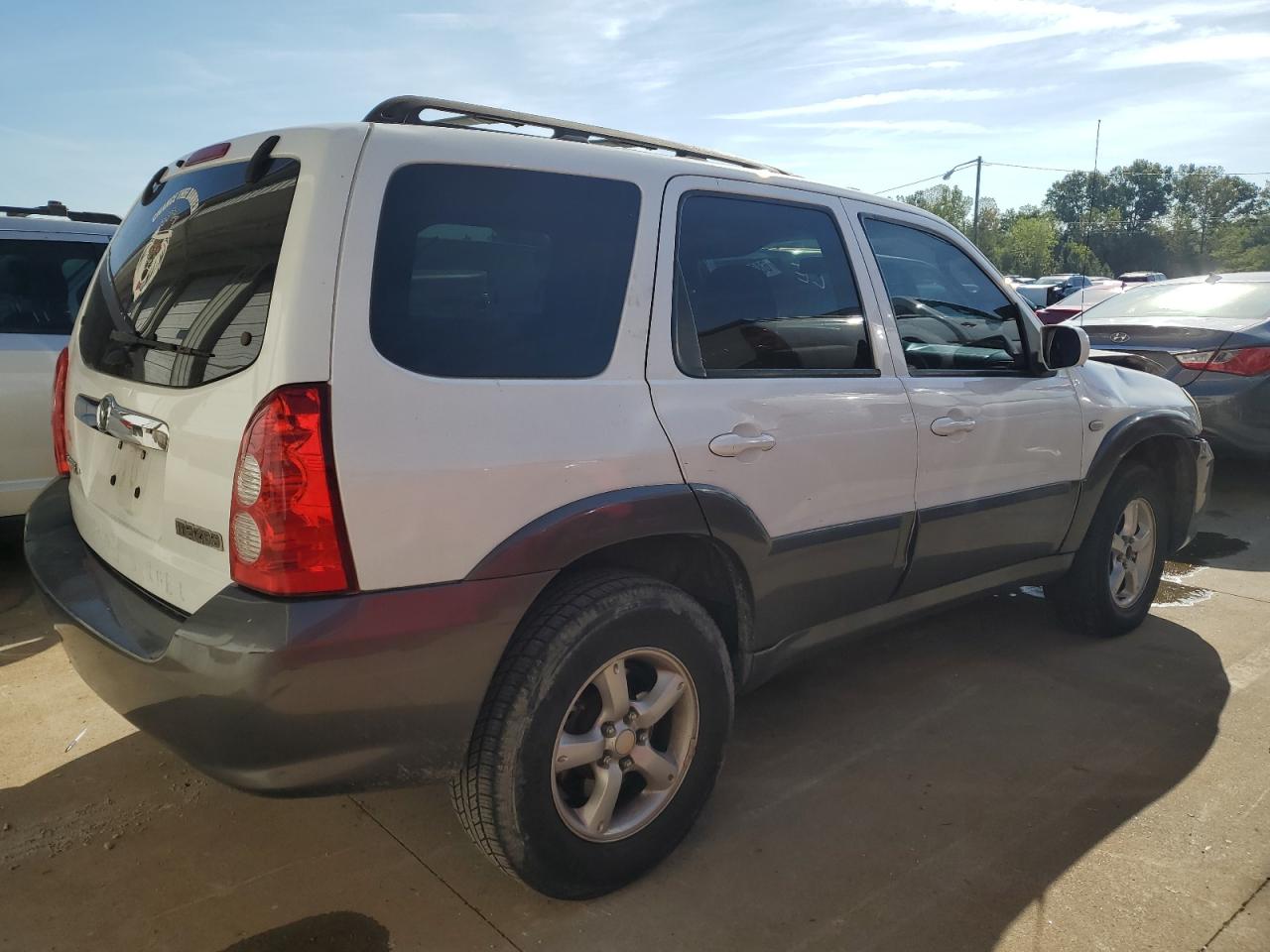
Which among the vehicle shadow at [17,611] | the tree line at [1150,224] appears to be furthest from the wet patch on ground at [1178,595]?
the tree line at [1150,224]

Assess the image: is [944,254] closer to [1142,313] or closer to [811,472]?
[811,472]

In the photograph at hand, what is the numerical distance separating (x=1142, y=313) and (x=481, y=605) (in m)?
6.55

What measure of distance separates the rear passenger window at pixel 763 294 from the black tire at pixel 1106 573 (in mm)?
1703

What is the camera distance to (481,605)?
2.05m

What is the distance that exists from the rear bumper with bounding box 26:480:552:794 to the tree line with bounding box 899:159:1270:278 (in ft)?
170

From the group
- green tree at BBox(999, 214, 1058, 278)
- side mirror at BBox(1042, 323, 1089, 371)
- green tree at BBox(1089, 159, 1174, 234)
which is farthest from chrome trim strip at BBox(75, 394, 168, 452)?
green tree at BBox(1089, 159, 1174, 234)

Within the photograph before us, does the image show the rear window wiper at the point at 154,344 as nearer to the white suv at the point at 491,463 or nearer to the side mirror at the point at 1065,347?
the white suv at the point at 491,463

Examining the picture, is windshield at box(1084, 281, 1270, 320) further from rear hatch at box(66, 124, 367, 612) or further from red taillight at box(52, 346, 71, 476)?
red taillight at box(52, 346, 71, 476)

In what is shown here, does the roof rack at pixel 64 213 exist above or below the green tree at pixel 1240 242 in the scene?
below

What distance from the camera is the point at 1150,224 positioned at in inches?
2532

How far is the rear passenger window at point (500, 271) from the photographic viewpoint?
203 cm

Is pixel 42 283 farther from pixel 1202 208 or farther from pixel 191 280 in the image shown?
pixel 1202 208

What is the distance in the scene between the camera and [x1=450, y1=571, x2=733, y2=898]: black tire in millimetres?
2141

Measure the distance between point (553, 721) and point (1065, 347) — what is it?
2.57 meters
